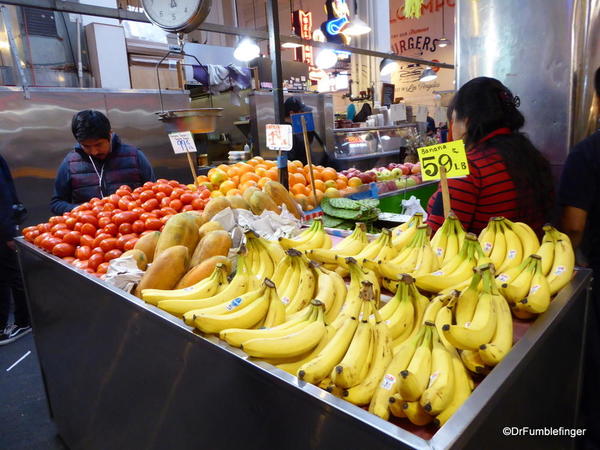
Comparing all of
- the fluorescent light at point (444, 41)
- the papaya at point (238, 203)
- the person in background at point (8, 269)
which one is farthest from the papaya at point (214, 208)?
the fluorescent light at point (444, 41)

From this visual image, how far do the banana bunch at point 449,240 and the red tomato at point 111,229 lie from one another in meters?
1.78

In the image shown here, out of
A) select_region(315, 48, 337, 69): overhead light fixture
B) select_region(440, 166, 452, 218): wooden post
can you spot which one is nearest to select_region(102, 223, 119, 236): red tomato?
select_region(440, 166, 452, 218): wooden post

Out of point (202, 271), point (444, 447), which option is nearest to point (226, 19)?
point (202, 271)

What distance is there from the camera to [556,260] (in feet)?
5.26

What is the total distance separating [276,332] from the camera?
118 centimetres

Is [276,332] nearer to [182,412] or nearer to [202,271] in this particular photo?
[182,412]

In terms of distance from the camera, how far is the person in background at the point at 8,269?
13.6 feet

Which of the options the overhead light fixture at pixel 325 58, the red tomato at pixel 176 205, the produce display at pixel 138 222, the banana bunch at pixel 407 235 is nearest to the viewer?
the banana bunch at pixel 407 235

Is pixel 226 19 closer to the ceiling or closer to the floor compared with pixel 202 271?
closer to the ceiling

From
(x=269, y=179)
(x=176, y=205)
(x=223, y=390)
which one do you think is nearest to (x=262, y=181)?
(x=269, y=179)

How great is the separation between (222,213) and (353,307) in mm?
1152

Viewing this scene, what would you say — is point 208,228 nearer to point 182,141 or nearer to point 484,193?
point 182,141

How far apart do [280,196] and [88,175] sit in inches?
89.0

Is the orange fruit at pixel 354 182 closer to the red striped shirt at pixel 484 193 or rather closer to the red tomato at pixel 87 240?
the red striped shirt at pixel 484 193
